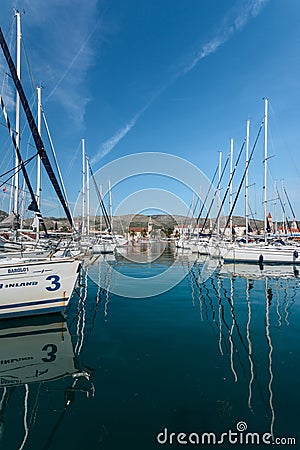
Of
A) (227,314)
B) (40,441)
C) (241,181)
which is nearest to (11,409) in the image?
(40,441)

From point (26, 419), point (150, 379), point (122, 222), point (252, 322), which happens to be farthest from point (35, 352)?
point (122, 222)

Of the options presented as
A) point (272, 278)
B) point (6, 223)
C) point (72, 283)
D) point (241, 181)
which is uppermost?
point (241, 181)

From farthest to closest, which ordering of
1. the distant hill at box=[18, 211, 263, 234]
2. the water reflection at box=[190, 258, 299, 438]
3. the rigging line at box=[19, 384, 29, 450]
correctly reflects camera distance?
the distant hill at box=[18, 211, 263, 234], the water reflection at box=[190, 258, 299, 438], the rigging line at box=[19, 384, 29, 450]

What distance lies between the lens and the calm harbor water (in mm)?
3502

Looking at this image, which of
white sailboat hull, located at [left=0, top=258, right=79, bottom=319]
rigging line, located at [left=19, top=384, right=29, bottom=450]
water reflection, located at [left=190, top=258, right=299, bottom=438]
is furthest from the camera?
white sailboat hull, located at [left=0, top=258, right=79, bottom=319]

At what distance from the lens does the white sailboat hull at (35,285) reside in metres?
7.49

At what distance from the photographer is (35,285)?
779 centimetres

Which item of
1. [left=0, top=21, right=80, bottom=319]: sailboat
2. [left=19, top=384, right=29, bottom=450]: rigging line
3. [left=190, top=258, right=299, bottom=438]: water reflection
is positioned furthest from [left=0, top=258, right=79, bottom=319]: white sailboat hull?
[left=190, top=258, right=299, bottom=438]: water reflection

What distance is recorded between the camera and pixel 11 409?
393cm

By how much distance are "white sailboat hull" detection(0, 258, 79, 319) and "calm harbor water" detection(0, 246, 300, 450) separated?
0.41 meters

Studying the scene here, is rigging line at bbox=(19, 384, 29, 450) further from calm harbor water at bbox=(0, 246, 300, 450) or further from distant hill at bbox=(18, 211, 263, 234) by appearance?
distant hill at bbox=(18, 211, 263, 234)

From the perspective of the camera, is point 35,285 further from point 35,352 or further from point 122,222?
point 122,222

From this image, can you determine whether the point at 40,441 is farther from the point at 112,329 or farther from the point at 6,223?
the point at 6,223

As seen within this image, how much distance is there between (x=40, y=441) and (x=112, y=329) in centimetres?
407
